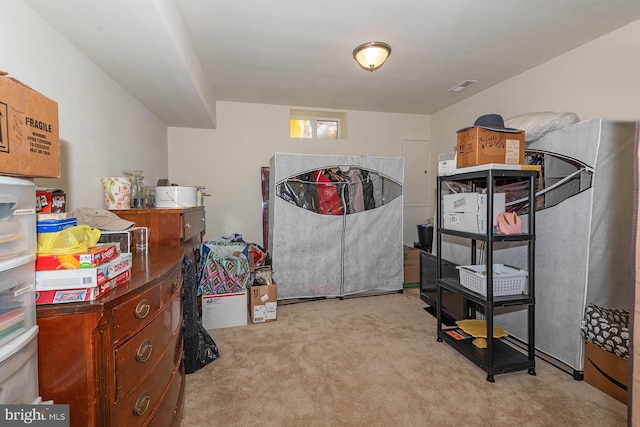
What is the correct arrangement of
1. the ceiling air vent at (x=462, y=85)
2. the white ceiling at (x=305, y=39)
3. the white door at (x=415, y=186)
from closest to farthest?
the white ceiling at (x=305, y=39), the ceiling air vent at (x=462, y=85), the white door at (x=415, y=186)

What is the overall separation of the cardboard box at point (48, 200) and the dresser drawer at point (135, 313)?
24.2 inches

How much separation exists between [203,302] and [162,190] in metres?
1.16

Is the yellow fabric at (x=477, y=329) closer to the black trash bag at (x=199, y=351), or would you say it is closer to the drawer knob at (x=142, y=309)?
the black trash bag at (x=199, y=351)

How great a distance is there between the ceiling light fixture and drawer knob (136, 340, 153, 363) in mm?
2463

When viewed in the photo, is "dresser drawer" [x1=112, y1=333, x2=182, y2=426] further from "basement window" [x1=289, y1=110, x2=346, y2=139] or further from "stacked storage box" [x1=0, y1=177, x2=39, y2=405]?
"basement window" [x1=289, y1=110, x2=346, y2=139]

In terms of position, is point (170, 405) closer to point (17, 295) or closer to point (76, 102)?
point (17, 295)

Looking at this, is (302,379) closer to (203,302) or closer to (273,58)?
(203,302)

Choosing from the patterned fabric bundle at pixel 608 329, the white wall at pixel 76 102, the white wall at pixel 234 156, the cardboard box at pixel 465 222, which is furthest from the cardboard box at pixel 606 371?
the white wall at pixel 234 156

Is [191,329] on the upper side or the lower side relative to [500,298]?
lower

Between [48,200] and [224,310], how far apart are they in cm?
186

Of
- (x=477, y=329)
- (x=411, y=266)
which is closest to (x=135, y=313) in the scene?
(x=477, y=329)

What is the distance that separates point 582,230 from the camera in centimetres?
205

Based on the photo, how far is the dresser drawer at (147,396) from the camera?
1007 millimetres

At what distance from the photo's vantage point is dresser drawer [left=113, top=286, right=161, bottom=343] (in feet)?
3.16
